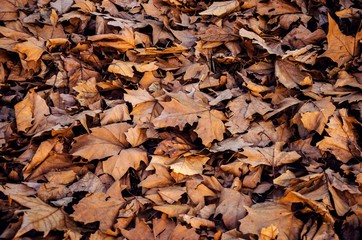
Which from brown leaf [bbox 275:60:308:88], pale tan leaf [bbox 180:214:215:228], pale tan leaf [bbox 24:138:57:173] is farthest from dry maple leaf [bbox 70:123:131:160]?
brown leaf [bbox 275:60:308:88]

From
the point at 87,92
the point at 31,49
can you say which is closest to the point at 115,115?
the point at 87,92

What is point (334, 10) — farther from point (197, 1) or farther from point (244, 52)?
point (197, 1)

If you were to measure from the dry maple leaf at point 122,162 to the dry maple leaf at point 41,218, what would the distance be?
31 cm

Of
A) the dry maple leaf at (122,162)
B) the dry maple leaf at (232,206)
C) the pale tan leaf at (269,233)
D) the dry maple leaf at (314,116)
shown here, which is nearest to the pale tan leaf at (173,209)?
the dry maple leaf at (232,206)

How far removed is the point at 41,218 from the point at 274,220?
3.47 ft

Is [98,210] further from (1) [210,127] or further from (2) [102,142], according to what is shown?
(1) [210,127]

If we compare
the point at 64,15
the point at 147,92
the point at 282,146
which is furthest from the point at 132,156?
the point at 64,15

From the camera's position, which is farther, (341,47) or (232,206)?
(341,47)

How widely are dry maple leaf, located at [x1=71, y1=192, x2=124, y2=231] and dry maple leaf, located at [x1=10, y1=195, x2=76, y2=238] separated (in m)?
0.05

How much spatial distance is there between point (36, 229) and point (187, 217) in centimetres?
67

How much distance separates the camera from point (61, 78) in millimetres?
2281

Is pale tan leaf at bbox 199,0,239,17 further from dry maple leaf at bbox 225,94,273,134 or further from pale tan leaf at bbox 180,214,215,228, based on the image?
pale tan leaf at bbox 180,214,215,228

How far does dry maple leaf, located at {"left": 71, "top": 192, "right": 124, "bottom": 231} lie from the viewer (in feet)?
5.39

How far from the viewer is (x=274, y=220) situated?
1.59 m
